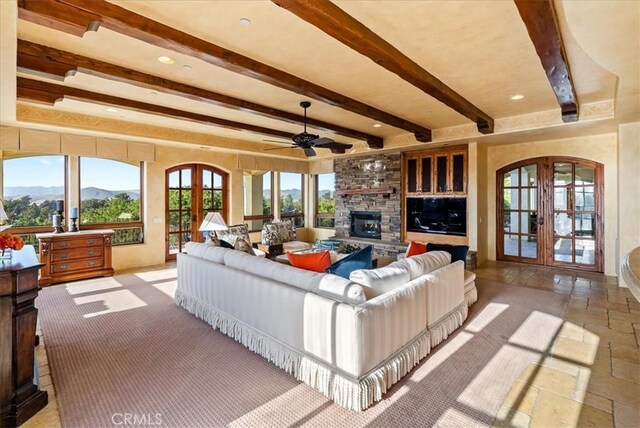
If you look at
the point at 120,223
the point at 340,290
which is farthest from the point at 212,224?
the point at 340,290

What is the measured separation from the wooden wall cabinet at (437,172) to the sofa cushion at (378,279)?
4.72 m

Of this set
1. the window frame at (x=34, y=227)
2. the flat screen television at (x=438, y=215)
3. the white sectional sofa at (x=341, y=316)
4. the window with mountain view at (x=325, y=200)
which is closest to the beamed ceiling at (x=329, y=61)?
the window frame at (x=34, y=227)

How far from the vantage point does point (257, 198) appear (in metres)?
8.91

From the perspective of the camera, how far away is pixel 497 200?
719cm

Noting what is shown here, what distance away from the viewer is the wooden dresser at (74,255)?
5.23 m

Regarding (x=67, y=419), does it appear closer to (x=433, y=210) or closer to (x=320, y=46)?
(x=320, y=46)

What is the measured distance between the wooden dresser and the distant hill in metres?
0.83

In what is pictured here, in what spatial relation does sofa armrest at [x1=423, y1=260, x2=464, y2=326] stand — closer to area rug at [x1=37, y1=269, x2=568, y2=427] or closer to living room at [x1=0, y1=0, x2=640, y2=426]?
living room at [x1=0, y1=0, x2=640, y2=426]

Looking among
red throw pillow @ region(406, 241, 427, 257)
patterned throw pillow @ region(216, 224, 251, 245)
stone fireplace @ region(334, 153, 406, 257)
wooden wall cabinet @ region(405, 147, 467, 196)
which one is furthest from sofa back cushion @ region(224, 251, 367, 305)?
wooden wall cabinet @ region(405, 147, 467, 196)

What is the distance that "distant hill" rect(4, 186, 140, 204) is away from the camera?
5.51 m

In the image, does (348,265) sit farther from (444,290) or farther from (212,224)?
(212,224)

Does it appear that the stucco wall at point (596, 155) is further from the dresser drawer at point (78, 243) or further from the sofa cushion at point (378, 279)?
the dresser drawer at point (78, 243)

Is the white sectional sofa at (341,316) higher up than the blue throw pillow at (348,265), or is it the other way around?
the blue throw pillow at (348,265)

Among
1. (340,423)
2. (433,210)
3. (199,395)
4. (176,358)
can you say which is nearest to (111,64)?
(176,358)
